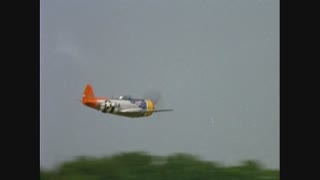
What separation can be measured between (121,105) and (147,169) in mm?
376

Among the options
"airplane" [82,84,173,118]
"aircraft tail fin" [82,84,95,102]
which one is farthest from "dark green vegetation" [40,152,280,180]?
"aircraft tail fin" [82,84,95,102]

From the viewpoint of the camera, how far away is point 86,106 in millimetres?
3732

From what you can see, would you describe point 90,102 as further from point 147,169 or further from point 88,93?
point 147,169

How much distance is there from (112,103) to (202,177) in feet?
2.08

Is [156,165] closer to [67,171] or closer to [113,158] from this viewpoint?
[113,158]

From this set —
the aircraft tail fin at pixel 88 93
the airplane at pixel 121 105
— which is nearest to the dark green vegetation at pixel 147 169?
the airplane at pixel 121 105

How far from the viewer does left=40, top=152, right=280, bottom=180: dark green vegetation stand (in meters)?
3.70

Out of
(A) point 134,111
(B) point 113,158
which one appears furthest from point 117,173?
(A) point 134,111

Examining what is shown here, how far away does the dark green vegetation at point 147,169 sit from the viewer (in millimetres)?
3703

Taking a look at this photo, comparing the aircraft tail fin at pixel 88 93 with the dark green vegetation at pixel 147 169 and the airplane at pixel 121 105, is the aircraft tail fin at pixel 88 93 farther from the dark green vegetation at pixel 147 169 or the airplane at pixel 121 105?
the dark green vegetation at pixel 147 169

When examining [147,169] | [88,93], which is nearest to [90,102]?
[88,93]

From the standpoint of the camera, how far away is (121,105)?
3.74 metres

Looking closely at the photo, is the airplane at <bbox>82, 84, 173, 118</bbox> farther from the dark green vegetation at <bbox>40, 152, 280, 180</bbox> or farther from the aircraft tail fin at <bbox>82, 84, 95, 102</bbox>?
the dark green vegetation at <bbox>40, 152, 280, 180</bbox>

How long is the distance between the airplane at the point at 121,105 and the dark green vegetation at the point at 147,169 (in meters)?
0.23
